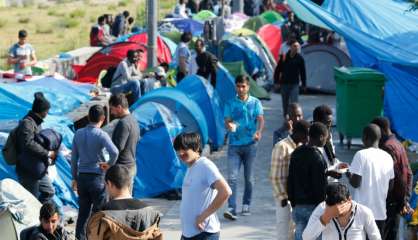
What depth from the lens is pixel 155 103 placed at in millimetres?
15281

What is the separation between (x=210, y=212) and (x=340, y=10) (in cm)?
1048

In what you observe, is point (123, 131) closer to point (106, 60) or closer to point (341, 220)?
point (341, 220)

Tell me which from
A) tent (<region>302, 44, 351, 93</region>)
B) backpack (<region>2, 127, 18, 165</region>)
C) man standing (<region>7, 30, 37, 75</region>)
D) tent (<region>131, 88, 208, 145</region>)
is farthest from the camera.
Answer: tent (<region>302, 44, 351, 93</region>)

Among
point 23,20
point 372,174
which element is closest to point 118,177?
point 372,174

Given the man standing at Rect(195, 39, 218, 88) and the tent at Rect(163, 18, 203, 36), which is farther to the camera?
the tent at Rect(163, 18, 203, 36)

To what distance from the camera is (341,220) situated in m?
8.16

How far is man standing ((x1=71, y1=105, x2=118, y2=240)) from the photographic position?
11.0 m

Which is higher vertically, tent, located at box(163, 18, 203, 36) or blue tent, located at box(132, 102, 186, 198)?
blue tent, located at box(132, 102, 186, 198)

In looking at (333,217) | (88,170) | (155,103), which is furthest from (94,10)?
(333,217)

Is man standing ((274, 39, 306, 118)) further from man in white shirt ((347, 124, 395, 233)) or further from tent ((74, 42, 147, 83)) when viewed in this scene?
man in white shirt ((347, 124, 395, 233))

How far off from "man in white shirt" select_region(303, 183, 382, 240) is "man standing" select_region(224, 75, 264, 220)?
4650mm

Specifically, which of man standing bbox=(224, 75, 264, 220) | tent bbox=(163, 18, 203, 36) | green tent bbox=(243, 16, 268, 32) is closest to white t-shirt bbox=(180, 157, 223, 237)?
man standing bbox=(224, 75, 264, 220)

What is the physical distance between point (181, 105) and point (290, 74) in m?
3.25

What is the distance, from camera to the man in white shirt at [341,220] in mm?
8070
